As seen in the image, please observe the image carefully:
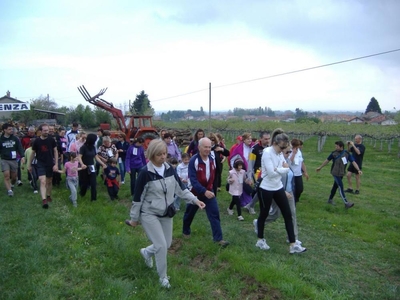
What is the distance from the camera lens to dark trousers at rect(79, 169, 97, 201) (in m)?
7.94

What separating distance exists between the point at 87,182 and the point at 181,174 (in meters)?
2.51

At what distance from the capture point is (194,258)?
500 cm

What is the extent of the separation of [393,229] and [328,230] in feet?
5.04

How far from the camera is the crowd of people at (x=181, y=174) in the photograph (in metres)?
3.97

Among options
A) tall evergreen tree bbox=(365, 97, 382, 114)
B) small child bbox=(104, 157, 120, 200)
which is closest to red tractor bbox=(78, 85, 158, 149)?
small child bbox=(104, 157, 120, 200)

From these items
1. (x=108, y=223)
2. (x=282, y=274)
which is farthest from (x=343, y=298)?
(x=108, y=223)

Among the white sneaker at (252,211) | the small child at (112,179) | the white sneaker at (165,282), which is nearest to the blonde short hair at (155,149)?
the white sneaker at (165,282)

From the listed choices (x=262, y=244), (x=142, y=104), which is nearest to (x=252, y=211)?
(x=262, y=244)

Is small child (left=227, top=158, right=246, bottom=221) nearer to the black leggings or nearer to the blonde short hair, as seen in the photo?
the black leggings

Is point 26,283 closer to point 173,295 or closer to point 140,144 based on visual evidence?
point 173,295

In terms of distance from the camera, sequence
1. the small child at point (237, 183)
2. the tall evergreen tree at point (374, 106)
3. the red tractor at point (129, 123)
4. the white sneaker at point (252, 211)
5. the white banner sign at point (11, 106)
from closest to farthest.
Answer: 1. the small child at point (237, 183)
2. the white sneaker at point (252, 211)
3. the white banner sign at point (11, 106)
4. the red tractor at point (129, 123)
5. the tall evergreen tree at point (374, 106)

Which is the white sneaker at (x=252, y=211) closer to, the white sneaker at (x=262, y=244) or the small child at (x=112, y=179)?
the white sneaker at (x=262, y=244)

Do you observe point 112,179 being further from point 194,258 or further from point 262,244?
point 262,244

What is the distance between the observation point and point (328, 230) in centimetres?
648
